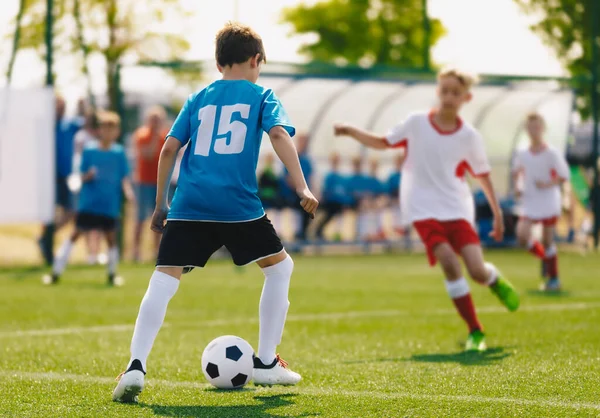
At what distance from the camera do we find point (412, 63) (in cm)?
3944

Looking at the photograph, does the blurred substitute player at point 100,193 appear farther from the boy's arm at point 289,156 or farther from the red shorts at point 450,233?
the boy's arm at point 289,156

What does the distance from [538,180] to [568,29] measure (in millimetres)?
8646

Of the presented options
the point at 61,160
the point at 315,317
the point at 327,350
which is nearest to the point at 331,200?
the point at 61,160

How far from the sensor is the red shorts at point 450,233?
7383 mm

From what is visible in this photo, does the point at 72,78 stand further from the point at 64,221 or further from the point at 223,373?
the point at 223,373

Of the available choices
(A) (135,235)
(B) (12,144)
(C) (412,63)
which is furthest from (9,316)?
(C) (412,63)

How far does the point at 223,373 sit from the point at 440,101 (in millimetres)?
2992

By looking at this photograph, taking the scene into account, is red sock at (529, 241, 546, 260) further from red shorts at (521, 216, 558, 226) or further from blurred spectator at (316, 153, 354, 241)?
blurred spectator at (316, 153, 354, 241)

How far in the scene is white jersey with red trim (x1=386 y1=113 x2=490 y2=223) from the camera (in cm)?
748

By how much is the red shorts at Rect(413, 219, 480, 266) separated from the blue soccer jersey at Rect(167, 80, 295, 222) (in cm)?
250

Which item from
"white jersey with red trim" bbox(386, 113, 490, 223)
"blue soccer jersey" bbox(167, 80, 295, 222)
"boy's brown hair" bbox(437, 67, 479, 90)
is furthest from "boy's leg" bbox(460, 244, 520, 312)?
"blue soccer jersey" bbox(167, 80, 295, 222)

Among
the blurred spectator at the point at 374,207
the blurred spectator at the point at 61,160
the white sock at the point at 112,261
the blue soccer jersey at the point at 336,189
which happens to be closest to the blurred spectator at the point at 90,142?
the blurred spectator at the point at 61,160

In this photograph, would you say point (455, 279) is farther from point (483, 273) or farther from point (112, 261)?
point (112, 261)

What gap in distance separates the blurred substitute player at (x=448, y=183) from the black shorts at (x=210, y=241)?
2280 mm
